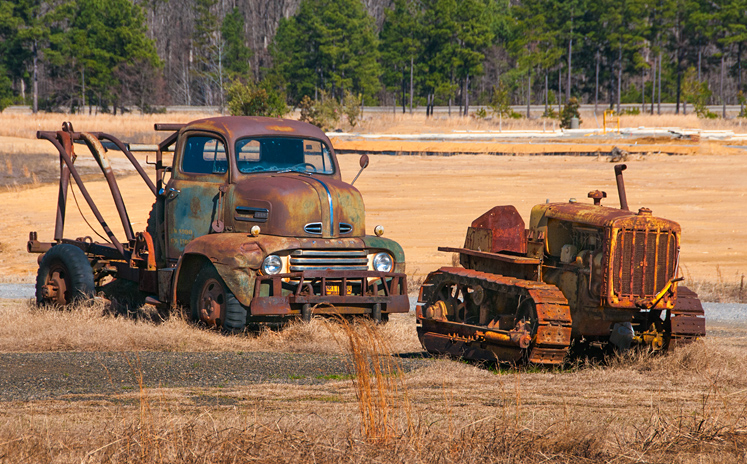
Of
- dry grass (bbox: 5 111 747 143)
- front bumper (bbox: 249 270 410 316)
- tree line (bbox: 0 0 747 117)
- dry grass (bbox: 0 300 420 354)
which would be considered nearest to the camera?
dry grass (bbox: 0 300 420 354)

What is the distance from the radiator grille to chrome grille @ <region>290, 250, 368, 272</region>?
346 centimetres

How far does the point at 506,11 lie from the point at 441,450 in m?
124

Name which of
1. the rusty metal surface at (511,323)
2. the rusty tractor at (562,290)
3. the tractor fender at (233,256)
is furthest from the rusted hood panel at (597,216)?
the tractor fender at (233,256)

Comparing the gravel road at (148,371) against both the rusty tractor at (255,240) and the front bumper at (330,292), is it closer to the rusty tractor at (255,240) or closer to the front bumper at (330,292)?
the front bumper at (330,292)

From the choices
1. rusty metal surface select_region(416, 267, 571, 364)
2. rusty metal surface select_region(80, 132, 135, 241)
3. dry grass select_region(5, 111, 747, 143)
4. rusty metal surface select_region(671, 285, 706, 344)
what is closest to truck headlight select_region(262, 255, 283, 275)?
rusty metal surface select_region(416, 267, 571, 364)

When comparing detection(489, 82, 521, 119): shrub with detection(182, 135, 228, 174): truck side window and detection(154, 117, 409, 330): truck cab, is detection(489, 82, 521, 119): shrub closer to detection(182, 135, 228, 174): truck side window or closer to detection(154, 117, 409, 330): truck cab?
detection(154, 117, 409, 330): truck cab

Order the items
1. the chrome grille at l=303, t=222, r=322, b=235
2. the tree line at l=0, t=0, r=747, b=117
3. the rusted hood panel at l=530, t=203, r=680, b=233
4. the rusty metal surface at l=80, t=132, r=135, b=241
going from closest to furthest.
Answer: the rusted hood panel at l=530, t=203, r=680, b=233, the chrome grille at l=303, t=222, r=322, b=235, the rusty metal surface at l=80, t=132, r=135, b=241, the tree line at l=0, t=0, r=747, b=117

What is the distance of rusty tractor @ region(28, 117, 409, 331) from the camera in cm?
1082

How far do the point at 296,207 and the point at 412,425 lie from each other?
17.8 feet

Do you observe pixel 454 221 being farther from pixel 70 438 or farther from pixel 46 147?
pixel 46 147

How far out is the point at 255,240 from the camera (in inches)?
430

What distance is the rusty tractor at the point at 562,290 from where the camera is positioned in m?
8.98

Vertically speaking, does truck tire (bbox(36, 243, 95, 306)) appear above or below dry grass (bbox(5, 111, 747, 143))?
below

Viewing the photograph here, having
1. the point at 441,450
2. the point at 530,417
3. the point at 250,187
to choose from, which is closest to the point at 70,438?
the point at 441,450
